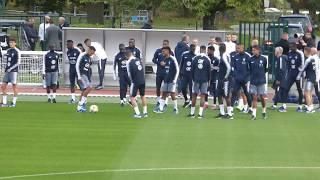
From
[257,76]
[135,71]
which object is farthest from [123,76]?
[257,76]

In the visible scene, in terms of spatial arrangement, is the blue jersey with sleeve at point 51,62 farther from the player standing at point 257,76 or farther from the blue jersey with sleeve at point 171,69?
the player standing at point 257,76

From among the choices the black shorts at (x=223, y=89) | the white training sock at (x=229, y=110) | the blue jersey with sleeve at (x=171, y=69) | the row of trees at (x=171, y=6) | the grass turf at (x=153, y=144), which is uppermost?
the row of trees at (x=171, y=6)

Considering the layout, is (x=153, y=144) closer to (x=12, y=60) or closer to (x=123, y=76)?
(x=123, y=76)

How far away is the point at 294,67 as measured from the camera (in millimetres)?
27844

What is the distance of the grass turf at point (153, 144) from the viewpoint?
1688cm

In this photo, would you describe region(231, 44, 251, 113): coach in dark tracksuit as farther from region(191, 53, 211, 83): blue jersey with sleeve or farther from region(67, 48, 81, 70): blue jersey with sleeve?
region(67, 48, 81, 70): blue jersey with sleeve

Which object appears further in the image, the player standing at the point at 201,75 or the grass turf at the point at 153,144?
the player standing at the point at 201,75

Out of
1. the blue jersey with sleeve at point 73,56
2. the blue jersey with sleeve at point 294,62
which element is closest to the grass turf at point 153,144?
the blue jersey with sleeve at point 294,62

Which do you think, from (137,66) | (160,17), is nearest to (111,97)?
(137,66)

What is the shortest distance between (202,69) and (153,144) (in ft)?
18.0

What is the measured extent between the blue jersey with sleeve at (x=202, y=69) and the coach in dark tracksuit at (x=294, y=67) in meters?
3.72

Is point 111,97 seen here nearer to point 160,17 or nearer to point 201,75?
point 201,75

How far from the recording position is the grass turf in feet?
55.4

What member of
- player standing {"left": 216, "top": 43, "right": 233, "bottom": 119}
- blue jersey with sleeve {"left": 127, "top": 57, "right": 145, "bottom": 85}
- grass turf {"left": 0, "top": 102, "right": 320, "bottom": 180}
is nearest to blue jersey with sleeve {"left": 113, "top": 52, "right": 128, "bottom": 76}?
grass turf {"left": 0, "top": 102, "right": 320, "bottom": 180}
